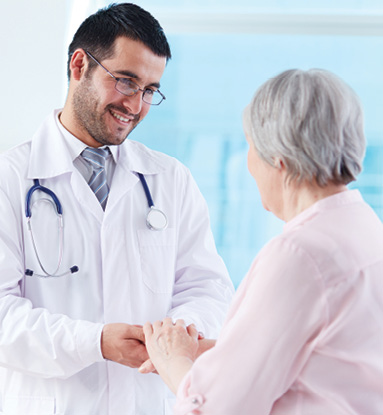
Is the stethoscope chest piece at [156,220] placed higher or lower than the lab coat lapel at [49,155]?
lower

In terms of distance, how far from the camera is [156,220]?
5.52 feet

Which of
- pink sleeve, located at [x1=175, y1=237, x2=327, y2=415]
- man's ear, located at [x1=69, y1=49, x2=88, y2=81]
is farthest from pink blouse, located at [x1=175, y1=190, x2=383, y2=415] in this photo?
man's ear, located at [x1=69, y1=49, x2=88, y2=81]

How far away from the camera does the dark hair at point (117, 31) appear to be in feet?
5.60

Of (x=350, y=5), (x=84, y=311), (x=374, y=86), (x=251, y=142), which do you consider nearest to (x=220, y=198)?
(x=374, y=86)

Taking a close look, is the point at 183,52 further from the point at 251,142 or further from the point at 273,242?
the point at 273,242

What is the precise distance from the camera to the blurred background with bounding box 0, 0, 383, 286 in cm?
272

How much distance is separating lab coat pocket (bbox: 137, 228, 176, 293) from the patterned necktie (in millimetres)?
155

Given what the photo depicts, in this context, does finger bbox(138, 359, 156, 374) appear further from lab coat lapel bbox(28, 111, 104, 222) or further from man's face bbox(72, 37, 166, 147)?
man's face bbox(72, 37, 166, 147)

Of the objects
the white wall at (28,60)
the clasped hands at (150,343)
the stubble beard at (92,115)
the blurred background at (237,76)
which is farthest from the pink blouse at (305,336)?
the blurred background at (237,76)

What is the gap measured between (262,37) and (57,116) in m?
1.36

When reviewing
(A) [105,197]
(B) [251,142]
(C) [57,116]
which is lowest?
(A) [105,197]

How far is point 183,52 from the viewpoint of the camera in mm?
2781

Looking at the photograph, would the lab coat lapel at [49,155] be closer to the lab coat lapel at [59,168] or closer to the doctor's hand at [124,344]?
the lab coat lapel at [59,168]

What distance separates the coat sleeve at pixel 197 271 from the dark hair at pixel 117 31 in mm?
452
